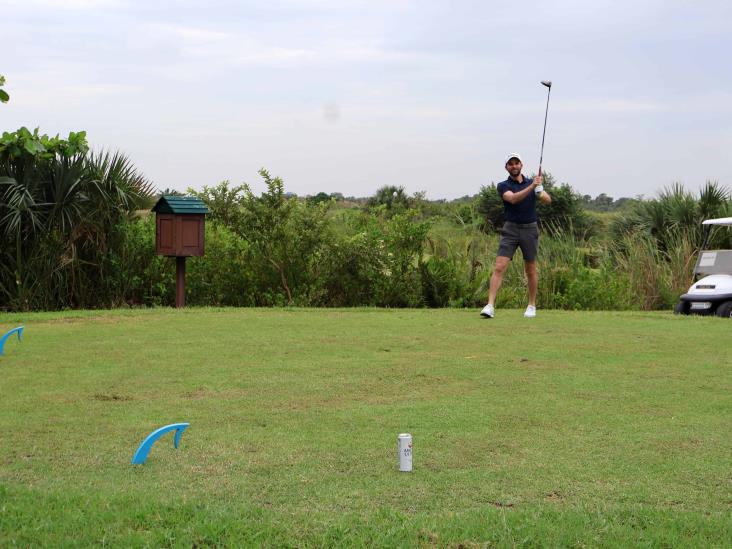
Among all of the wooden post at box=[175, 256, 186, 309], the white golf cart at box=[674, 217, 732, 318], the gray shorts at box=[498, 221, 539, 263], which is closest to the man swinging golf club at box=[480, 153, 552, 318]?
the gray shorts at box=[498, 221, 539, 263]

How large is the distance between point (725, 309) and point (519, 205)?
330 cm

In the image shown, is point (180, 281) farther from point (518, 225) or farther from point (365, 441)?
point (365, 441)

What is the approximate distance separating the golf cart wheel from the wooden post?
7.43m

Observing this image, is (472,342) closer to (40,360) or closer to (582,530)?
(40,360)

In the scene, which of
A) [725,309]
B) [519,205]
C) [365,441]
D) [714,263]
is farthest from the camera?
[714,263]

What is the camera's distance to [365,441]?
16.3ft

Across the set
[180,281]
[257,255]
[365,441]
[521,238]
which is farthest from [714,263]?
[365,441]

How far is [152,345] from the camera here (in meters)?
8.61

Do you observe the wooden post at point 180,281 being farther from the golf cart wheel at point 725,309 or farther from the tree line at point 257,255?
the golf cart wheel at point 725,309

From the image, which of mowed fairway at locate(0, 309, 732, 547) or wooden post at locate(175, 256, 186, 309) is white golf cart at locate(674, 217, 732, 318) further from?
wooden post at locate(175, 256, 186, 309)

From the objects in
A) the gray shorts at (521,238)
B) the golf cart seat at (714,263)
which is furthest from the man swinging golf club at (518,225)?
the golf cart seat at (714,263)

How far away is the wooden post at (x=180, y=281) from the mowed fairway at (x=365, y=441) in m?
4.09

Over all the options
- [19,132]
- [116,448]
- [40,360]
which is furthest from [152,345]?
[19,132]

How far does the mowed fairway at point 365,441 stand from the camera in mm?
3699
